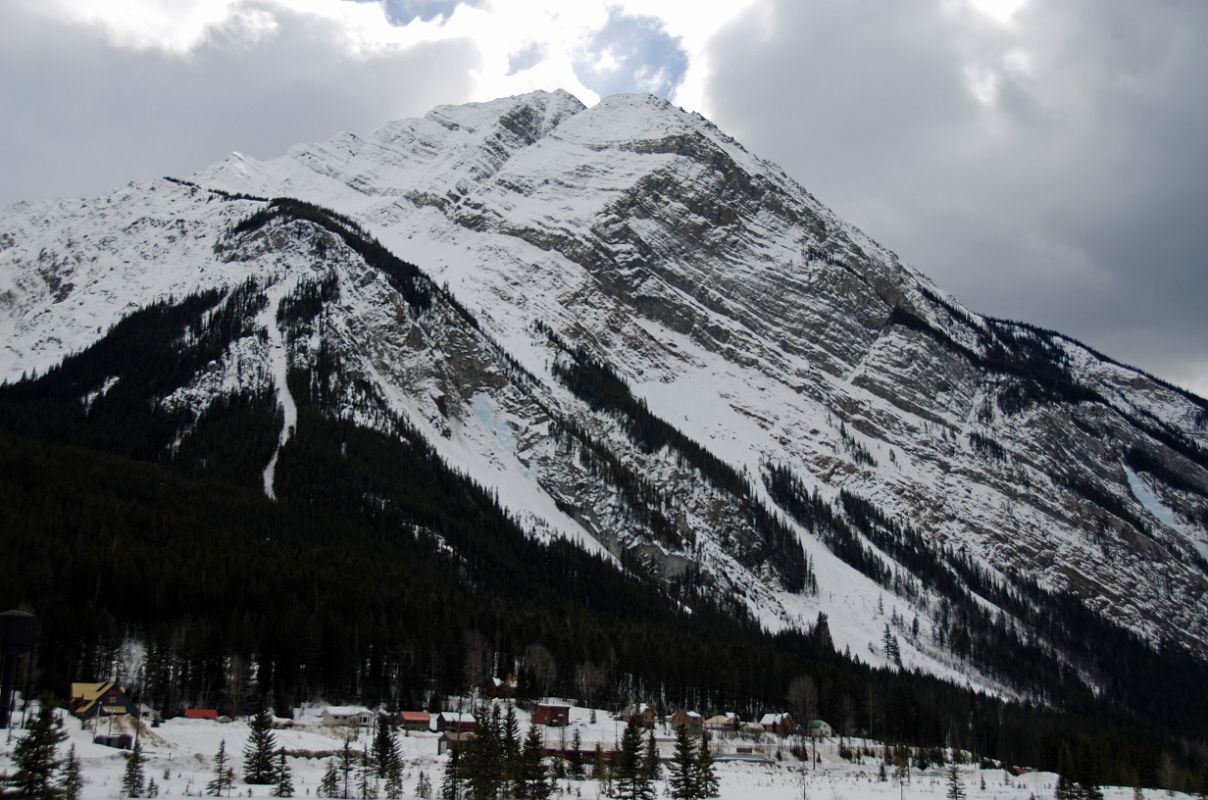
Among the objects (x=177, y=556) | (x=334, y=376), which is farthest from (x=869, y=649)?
(x=177, y=556)

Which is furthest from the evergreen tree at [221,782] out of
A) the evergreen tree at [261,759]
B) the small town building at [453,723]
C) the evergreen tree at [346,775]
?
the small town building at [453,723]

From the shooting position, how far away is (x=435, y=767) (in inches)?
3083

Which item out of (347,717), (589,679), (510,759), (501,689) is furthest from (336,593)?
(510,759)

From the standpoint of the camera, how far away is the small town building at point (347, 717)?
307ft

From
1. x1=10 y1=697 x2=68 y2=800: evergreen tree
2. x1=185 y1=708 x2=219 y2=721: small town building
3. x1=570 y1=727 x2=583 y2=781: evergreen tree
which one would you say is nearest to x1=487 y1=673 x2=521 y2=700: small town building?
x1=570 y1=727 x2=583 y2=781: evergreen tree

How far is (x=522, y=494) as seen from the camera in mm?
195000

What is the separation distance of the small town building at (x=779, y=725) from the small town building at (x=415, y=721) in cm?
3798

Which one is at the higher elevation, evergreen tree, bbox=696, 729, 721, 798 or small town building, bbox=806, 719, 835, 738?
evergreen tree, bbox=696, 729, 721, 798

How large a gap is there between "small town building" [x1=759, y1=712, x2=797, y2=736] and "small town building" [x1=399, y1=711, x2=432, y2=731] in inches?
1495

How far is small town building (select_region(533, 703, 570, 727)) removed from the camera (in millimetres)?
99438

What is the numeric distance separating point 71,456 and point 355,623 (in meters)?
55.3

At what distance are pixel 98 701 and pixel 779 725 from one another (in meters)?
66.1

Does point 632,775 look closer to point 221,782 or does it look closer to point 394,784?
point 394,784

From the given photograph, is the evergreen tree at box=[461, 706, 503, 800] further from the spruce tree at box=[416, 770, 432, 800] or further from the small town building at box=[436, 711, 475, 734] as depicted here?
the small town building at box=[436, 711, 475, 734]
